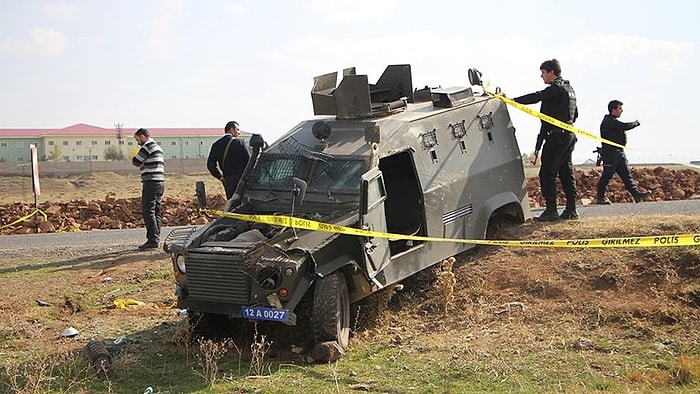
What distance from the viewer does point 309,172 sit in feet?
28.6

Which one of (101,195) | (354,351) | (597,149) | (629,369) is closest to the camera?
(629,369)

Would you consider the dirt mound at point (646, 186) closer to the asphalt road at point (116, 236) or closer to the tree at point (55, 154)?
the asphalt road at point (116, 236)

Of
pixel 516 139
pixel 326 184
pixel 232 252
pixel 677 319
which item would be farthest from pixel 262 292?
pixel 516 139

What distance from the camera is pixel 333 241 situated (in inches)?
297

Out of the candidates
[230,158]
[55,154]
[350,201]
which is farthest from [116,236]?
[55,154]

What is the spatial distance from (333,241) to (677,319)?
11.4 feet

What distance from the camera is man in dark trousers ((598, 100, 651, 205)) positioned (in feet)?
46.2

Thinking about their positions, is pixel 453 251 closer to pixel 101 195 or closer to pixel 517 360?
pixel 517 360

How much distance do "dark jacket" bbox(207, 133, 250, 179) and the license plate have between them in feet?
20.5

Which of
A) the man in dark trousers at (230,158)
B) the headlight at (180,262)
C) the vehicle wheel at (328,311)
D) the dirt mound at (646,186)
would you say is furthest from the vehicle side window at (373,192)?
the dirt mound at (646,186)

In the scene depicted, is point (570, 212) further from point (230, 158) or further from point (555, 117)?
point (230, 158)

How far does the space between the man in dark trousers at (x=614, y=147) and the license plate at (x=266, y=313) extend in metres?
9.18

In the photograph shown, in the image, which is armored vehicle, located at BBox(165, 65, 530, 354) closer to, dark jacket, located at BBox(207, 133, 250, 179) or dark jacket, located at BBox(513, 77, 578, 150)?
dark jacket, located at BBox(513, 77, 578, 150)

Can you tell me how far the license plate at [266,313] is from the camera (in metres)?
6.93
